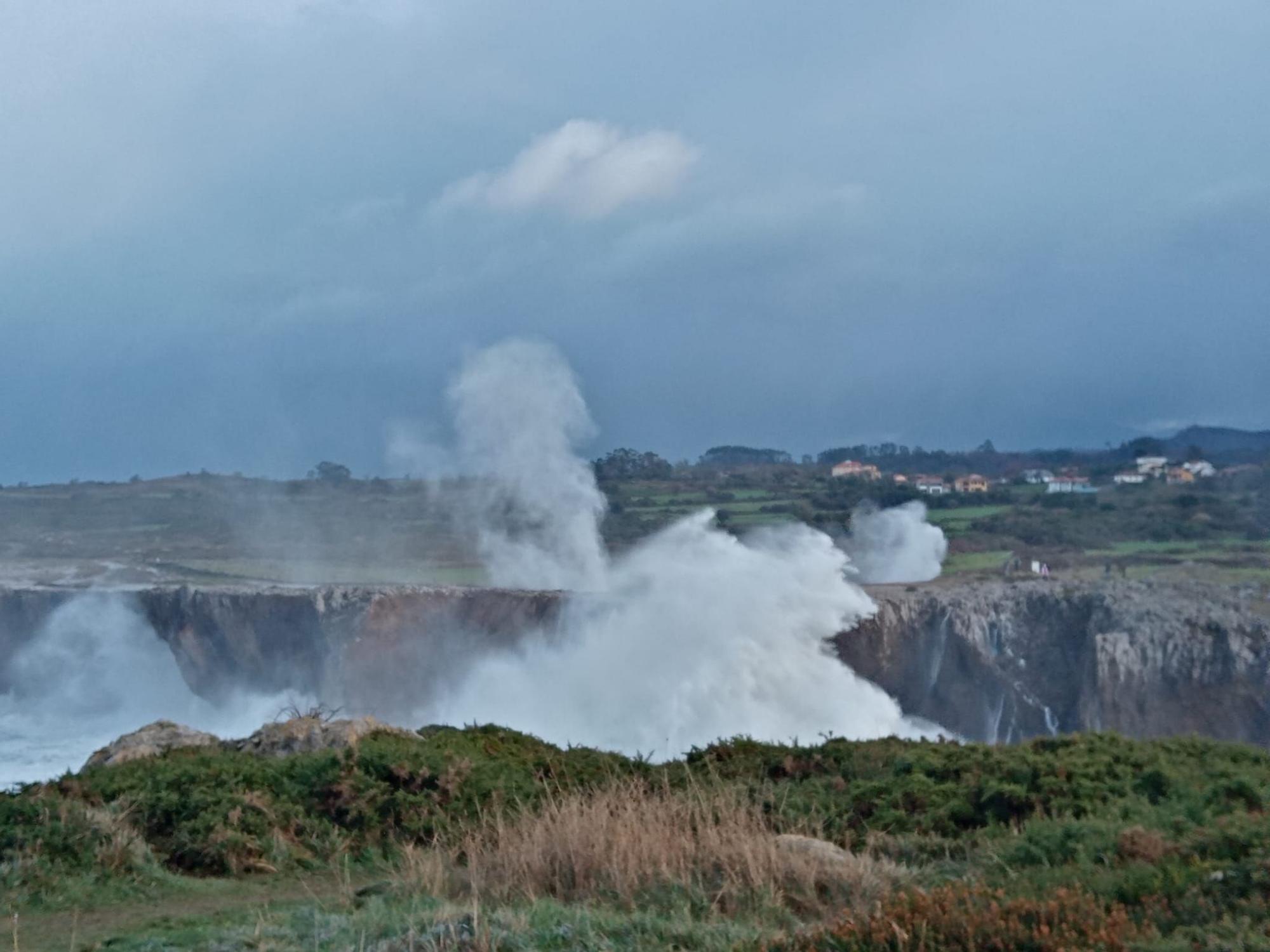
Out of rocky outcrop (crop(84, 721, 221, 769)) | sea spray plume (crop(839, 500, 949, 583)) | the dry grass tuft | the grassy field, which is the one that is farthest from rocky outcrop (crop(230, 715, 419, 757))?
sea spray plume (crop(839, 500, 949, 583))

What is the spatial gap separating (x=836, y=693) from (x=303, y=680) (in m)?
14.3

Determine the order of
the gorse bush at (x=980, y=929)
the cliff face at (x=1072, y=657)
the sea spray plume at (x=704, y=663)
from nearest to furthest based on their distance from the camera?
the gorse bush at (x=980, y=929) < the cliff face at (x=1072, y=657) < the sea spray plume at (x=704, y=663)

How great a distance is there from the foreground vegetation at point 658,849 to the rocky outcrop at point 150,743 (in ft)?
2.61

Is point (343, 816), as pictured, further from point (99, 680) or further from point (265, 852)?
point (99, 680)

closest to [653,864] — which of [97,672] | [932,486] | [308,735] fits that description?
[308,735]

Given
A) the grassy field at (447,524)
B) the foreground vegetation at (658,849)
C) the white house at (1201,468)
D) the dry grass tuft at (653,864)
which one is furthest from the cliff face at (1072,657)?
the dry grass tuft at (653,864)

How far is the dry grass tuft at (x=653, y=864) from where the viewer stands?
22.0ft

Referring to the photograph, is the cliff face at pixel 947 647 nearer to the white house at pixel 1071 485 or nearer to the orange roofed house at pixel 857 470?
the white house at pixel 1071 485

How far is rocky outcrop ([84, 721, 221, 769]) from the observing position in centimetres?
1211

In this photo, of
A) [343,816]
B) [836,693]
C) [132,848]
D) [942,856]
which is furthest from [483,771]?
[836,693]

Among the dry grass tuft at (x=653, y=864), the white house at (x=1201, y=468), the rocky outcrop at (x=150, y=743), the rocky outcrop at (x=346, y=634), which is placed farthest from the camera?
the white house at (x=1201, y=468)

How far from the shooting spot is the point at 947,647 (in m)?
26.1

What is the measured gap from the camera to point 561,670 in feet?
92.9

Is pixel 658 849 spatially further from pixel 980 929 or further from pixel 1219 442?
pixel 1219 442
